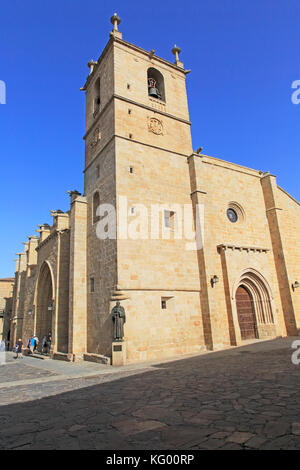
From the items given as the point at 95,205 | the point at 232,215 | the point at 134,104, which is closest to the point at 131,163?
the point at 95,205

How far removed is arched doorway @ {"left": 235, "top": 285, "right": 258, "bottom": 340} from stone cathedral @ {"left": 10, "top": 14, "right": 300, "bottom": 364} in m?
0.06

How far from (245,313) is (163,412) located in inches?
473

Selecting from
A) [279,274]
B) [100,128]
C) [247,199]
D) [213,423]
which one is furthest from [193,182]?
[213,423]

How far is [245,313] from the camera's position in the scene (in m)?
14.9

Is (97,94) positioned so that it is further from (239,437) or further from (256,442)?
(256,442)

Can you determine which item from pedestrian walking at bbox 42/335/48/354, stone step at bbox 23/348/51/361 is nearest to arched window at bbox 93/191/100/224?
stone step at bbox 23/348/51/361

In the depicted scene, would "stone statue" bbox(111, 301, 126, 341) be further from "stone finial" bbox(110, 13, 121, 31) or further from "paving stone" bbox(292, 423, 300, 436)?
"stone finial" bbox(110, 13, 121, 31)

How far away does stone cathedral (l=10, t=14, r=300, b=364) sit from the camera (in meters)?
12.1

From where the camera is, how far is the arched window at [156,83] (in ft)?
55.9

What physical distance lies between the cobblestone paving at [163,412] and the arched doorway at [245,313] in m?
7.75

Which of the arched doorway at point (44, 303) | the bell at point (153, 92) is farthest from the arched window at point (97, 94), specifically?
the arched doorway at point (44, 303)
